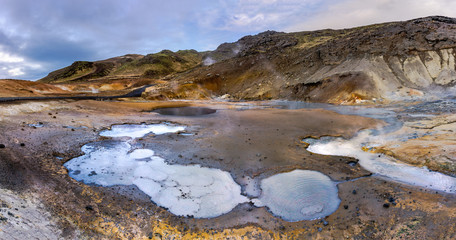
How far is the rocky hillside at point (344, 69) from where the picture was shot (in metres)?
23.2

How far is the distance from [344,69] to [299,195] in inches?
1010

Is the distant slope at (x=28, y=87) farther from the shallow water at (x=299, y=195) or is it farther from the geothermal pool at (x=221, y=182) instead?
the shallow water at (x=299, y=195)

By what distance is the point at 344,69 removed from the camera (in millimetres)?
26469

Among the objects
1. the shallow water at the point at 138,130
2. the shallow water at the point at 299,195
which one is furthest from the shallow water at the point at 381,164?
the shallow water at the point at 138,130

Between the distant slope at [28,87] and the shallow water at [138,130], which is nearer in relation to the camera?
the shallow water at [138,130]

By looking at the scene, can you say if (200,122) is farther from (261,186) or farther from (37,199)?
(37,199)

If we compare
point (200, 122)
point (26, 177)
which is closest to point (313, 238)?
point (26, 177)

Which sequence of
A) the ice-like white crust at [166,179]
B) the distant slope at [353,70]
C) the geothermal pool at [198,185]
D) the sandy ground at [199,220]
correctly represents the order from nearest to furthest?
the sandy ground at [199,220]
the geothermal pool at [198,185]
the ice-like white crust at [166,179]
the distant slope at [353,70]

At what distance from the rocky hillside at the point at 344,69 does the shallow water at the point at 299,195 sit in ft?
63.5

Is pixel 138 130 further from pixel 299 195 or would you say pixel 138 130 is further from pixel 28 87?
pixel 28 87

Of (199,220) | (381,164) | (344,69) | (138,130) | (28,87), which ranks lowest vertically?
(381,164)

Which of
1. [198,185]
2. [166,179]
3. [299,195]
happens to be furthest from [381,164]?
[166,179]

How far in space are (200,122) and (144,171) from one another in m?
7.22

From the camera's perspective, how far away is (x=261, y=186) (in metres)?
5.73
